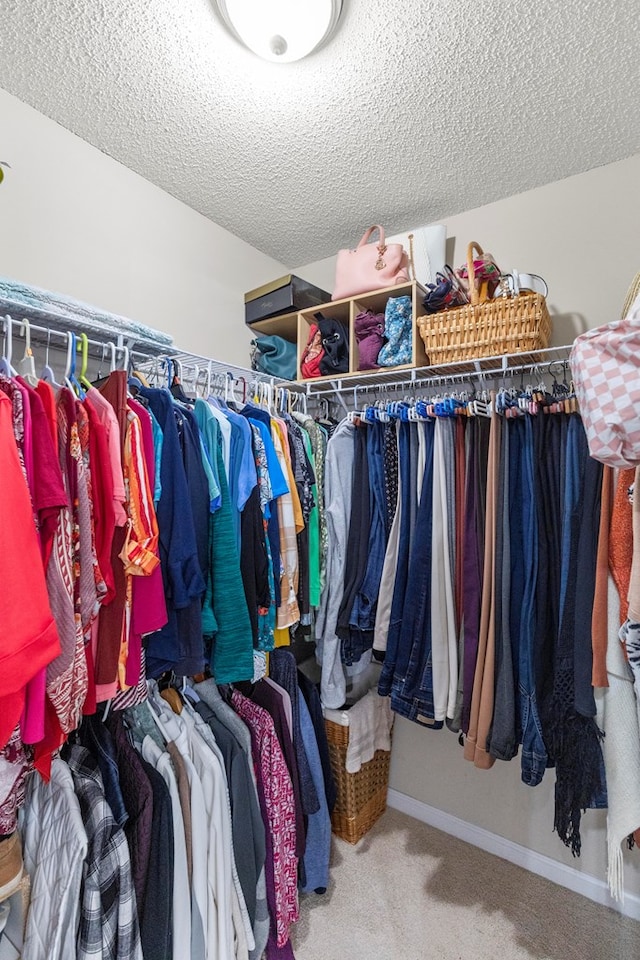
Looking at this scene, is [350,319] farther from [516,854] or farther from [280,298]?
[516,854]

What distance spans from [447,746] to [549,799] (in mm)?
427

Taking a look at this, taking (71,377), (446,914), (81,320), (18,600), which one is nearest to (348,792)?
(446,914)

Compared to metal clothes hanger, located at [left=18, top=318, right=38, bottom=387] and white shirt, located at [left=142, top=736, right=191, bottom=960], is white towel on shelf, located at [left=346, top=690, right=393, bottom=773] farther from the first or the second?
metal clothes hanger, located at [left=18, top=318, right=38, bottom=387]

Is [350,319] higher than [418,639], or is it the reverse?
[350,319]

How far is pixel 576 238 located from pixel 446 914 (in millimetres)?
2527

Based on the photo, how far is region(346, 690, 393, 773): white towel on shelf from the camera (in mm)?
2037

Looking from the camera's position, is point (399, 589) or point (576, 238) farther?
point (576, 238)

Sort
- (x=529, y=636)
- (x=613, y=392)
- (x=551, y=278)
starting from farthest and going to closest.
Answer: (x=551, y=278) < (x=529, y=636) < (x=613, y=392)

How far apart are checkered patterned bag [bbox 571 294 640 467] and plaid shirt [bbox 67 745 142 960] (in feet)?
4.51

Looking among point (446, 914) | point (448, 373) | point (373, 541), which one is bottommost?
point (446, 914)

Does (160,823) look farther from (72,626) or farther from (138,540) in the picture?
(138,540)

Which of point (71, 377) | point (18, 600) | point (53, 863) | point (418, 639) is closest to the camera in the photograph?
point (18, 600)

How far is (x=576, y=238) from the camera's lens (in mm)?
1873

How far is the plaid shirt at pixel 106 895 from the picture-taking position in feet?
3.67
